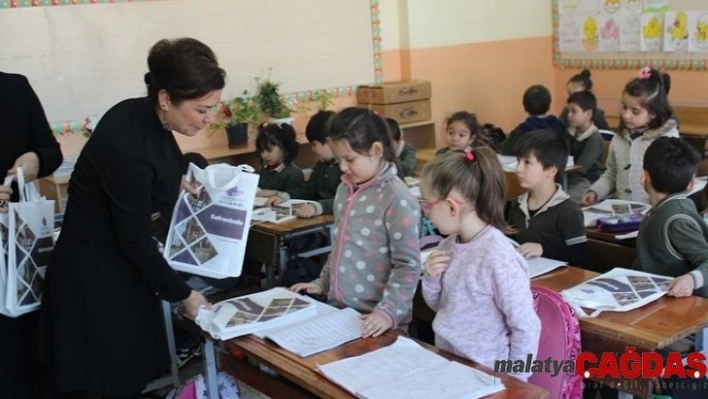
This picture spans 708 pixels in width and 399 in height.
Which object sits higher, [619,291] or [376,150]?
[376,150]

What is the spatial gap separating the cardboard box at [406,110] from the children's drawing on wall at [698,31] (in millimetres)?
2065

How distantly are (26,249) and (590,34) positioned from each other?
218 inches

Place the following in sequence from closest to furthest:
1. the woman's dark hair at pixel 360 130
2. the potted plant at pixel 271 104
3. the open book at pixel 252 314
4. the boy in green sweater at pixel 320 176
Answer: the open book at pixel 252 314, the woman's dark hair at pixel 360 130, the boy in green sweater at pixel 320 176, the potted plant at pixel 271 104

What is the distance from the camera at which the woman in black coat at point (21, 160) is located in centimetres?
229

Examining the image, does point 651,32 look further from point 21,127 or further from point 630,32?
point 21,127

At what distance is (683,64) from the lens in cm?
590

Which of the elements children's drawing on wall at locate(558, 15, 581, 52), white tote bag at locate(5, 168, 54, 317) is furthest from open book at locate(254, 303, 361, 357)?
children's drawing on wall at locate(558, 15, 581, 52)

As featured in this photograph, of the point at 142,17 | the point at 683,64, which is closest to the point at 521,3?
the point at 683,64

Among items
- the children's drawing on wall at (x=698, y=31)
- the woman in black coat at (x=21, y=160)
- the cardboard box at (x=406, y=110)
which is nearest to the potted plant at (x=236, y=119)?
the cardboard box at (x=406, y=110)

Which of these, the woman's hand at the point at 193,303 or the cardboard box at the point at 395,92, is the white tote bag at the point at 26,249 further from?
the cardboard box at the point at 395,92

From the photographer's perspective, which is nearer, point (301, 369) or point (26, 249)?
point (301, 369)

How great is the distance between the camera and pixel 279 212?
11.7 ft

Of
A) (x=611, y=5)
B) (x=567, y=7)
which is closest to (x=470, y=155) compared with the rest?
(x=611, y=5)

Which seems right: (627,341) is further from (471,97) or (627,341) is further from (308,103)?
(471,97)
